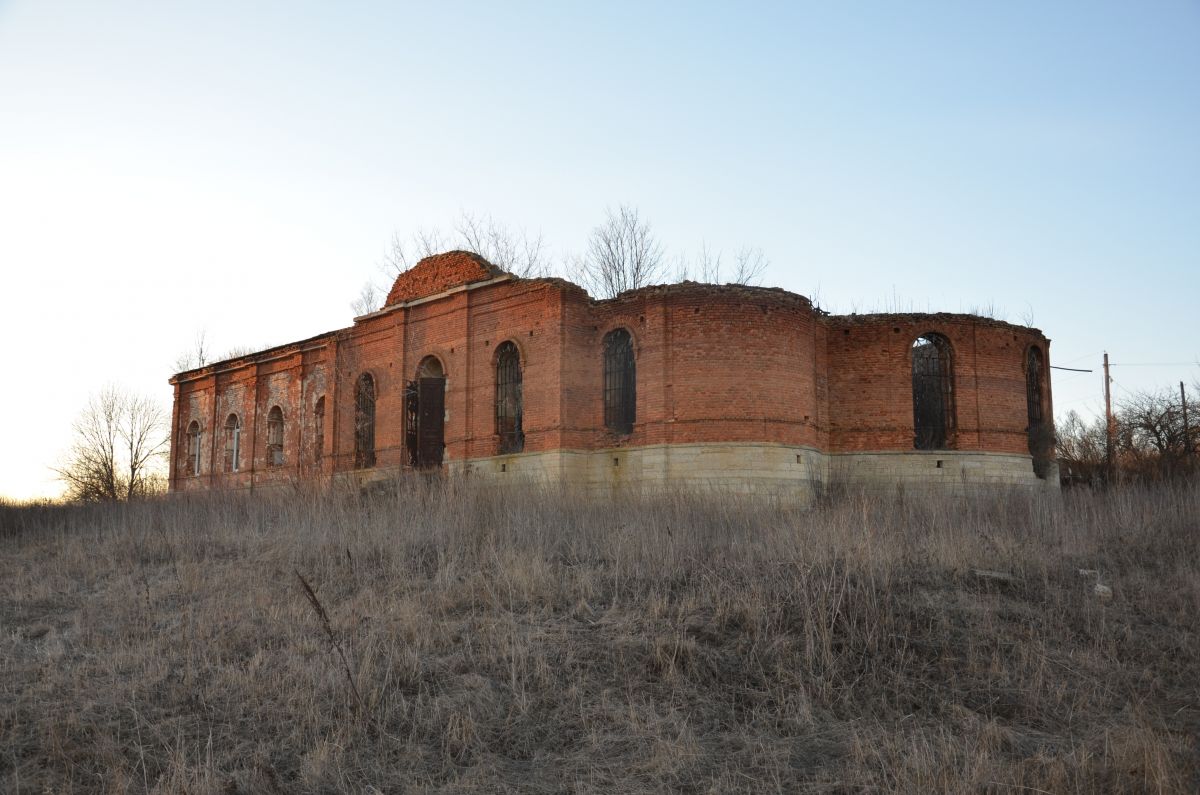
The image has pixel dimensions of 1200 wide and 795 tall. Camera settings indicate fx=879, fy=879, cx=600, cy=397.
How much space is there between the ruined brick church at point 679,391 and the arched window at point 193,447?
1043cm

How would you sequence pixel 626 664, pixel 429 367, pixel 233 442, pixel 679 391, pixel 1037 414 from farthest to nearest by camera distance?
1. pixel 233 442
2. pixel 429 367
3. pixel 1037 414
4. pixel 679 391
5. pixel 626 664

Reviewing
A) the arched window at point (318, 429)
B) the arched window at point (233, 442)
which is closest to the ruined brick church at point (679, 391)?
the arched window at point (318, 429)

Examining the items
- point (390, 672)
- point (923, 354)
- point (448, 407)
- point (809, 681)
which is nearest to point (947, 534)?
point (809, 681)

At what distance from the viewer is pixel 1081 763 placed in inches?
183

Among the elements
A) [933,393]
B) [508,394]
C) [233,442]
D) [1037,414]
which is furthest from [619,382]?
[233,442]

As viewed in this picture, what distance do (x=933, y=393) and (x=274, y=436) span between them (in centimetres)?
2031

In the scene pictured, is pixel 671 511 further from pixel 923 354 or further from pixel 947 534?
pixel 923 354

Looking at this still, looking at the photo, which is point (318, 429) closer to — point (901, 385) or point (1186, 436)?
point (901, 385)

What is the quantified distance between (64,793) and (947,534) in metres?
8.58

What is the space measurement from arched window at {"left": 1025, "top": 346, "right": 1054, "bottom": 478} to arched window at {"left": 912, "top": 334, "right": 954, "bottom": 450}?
7.27ft

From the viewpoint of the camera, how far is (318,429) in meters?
26.5

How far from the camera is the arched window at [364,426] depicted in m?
24.7

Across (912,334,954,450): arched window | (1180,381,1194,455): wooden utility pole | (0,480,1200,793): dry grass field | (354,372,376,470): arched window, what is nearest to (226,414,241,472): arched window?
(354,372,376,470): arched window

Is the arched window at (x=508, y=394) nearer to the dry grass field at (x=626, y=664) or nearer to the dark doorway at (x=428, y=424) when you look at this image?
the dark doorway at (x=428, y=424)
